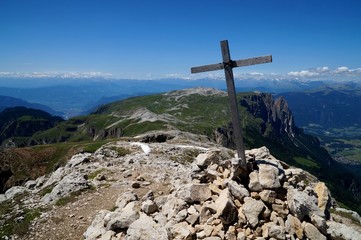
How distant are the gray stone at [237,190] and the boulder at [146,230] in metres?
4.37

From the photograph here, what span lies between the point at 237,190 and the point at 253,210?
5.19 feet

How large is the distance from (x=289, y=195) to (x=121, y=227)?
973 cm

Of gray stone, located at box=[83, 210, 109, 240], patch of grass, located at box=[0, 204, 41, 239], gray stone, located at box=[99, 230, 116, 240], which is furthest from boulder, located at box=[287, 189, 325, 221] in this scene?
patch of grass, located at box=[0, 204, 41, 239]

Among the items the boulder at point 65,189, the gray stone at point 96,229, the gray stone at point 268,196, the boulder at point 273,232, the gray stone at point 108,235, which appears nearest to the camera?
the boulder at point 273,232

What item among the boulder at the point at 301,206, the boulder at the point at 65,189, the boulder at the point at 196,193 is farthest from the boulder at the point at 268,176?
the boulder at the point at 65,189

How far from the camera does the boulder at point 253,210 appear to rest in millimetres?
15625

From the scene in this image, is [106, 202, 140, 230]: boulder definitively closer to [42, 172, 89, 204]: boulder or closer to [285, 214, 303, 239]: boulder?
[285, 214, 303, 239]: boulder

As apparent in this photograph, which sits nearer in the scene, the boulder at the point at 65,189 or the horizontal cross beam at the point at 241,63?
the horizontal cross beam at the point at 241,63

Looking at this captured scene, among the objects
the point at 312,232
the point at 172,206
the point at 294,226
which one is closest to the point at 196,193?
the point at 172,206

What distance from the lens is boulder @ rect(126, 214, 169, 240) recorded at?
15641mm

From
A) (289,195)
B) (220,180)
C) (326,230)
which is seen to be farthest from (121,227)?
(326,230)

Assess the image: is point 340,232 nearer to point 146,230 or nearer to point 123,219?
point 146,230

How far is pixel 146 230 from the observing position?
53.0 ft

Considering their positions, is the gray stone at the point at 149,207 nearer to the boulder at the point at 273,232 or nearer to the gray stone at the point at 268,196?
the gray stone at the point at 268,196
